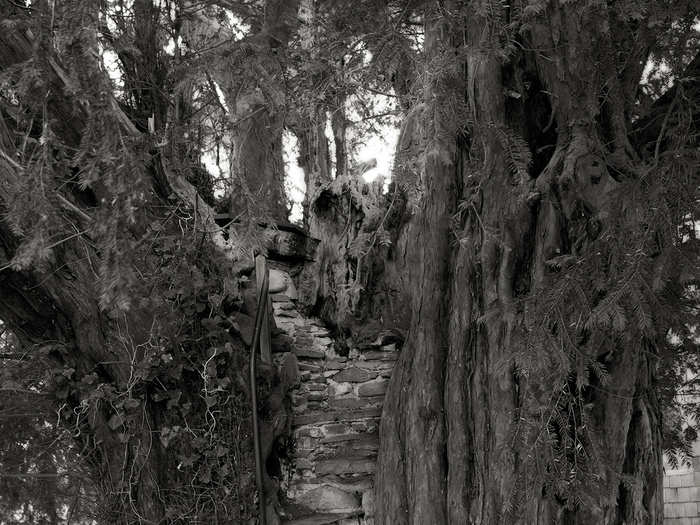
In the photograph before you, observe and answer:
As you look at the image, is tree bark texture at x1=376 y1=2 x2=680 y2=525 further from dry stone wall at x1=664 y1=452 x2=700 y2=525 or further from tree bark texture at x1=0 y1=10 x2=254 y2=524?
dry stone wall at x1=664 y1=452 x2=700 y2=525

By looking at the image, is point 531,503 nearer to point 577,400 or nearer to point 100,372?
point 577,400

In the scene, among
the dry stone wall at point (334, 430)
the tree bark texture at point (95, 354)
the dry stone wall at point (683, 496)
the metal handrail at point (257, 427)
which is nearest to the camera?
the tree bark texture at point (95, 354)

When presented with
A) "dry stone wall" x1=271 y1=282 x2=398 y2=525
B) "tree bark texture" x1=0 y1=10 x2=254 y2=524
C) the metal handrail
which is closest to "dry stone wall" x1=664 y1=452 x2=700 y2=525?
"dry stone wall" x1=271 y1=282 x2=398 y2=525

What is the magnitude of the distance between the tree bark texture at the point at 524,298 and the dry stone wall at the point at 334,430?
262 millimetres

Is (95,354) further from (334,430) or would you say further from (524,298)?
(524,298)

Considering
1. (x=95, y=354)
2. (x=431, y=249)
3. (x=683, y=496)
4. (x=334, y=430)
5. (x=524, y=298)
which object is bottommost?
(x=683, y=496)

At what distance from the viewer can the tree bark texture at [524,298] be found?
9.54ft

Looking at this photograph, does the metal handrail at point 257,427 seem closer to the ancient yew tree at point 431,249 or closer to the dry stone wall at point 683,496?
the ancient yew tree at point 431,249

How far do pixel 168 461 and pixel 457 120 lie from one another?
A: 2.21 m

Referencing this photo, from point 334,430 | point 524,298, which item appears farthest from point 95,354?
point 524,298

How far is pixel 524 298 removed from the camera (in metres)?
3.16

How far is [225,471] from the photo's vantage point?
3703mm

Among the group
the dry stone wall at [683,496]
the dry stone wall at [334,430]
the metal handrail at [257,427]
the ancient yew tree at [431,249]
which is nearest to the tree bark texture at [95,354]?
the ancient yew tree at [431,249]

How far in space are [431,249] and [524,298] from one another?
0.85 metres
